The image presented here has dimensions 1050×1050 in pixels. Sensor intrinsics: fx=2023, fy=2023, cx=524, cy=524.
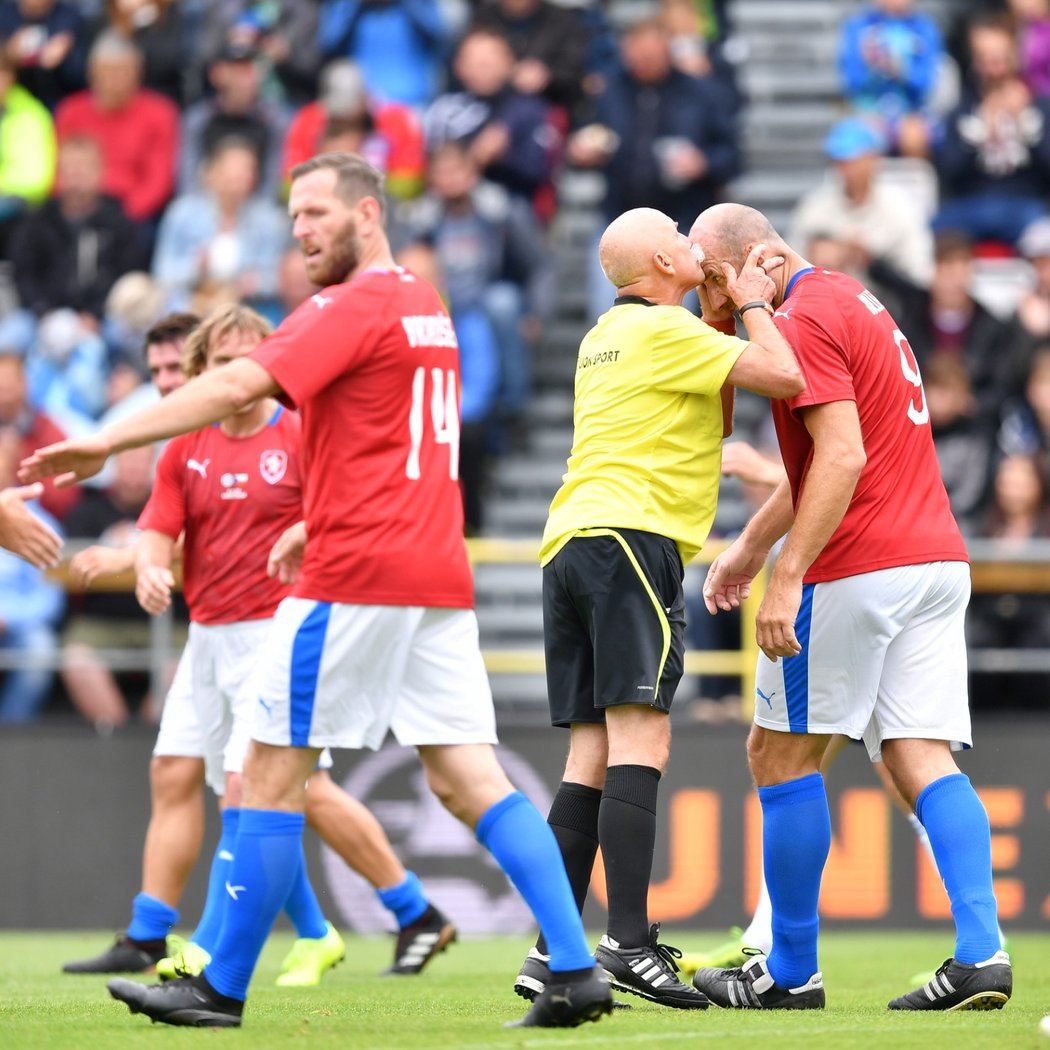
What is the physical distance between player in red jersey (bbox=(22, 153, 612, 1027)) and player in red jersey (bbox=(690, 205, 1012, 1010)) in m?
1.03

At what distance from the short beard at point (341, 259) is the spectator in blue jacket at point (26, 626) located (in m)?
6.46

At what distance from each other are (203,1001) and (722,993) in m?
1.78

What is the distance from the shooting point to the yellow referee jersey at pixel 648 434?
6258 mm

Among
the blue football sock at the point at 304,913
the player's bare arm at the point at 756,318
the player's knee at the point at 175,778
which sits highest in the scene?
the player's bare arm at the point at 756,318

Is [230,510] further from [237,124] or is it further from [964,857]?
[237,124]

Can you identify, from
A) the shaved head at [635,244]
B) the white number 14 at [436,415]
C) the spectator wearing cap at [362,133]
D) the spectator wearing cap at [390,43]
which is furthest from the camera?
the spectator wearing cap at [390,43]

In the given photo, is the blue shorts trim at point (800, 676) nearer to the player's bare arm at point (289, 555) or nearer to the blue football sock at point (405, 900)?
the player's bare arm at point (289, 555)

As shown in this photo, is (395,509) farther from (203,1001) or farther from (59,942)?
(59,942)

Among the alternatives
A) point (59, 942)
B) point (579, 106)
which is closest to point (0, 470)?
point (59, 942)

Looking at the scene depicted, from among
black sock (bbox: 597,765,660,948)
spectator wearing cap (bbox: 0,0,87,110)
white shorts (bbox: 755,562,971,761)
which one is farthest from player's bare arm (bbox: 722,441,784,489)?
spectator wearing cap (bbox: 0,0,87,110)

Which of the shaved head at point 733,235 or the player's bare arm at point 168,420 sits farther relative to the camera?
the shaved head at point 733,235

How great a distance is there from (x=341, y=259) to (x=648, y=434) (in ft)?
3.78

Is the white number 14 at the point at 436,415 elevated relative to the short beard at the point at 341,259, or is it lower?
lower

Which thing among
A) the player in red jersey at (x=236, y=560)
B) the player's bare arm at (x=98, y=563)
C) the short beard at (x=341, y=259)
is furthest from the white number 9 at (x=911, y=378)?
the player's bare arm at (x=98, y=563)
